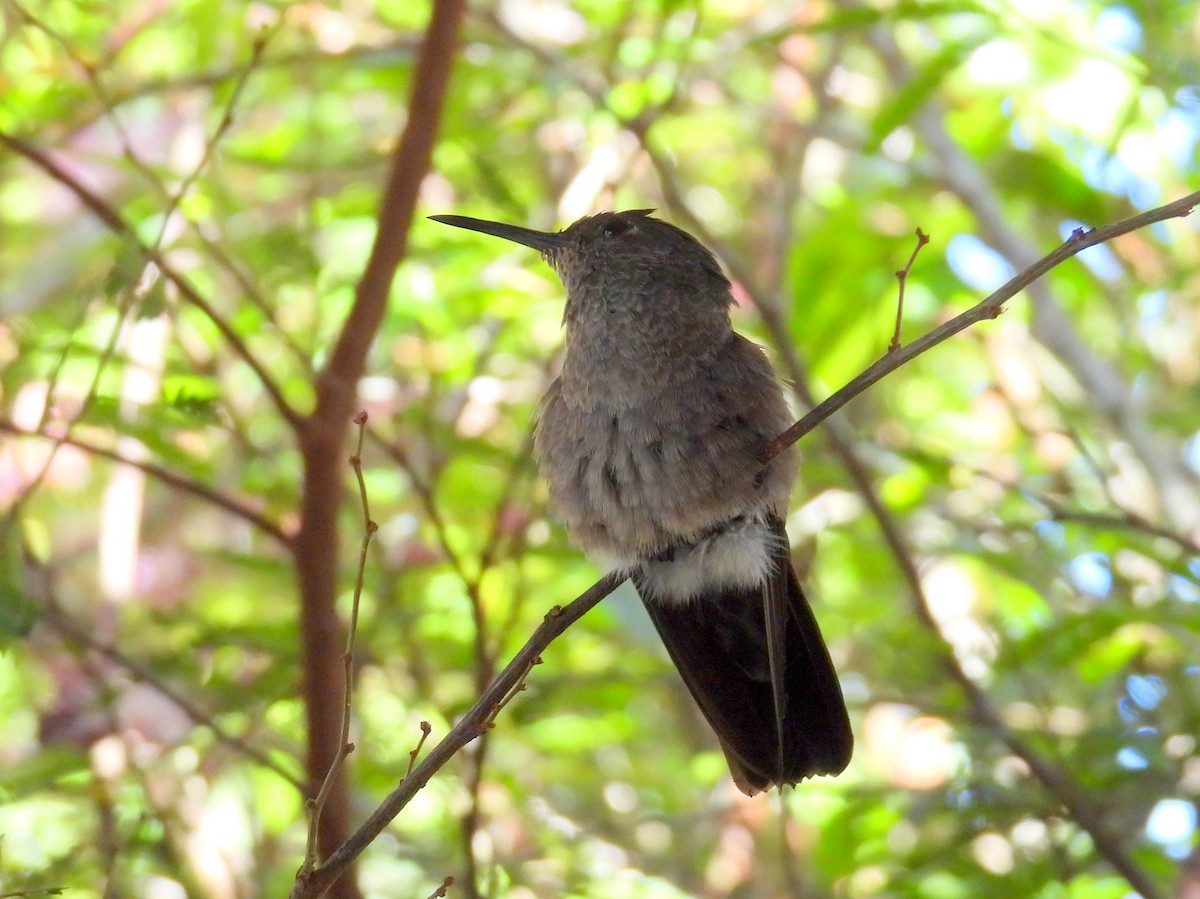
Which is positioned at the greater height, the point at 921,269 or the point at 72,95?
the point at 72,95

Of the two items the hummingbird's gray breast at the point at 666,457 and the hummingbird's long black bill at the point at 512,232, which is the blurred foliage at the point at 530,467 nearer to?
the hummingbird's long black bill at the point at 512,232

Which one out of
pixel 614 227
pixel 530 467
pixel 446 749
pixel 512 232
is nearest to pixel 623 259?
pixel 614 227

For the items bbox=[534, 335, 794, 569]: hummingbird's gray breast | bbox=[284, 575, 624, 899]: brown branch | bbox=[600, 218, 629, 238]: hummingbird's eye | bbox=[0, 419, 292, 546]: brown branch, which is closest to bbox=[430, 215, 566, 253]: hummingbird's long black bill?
bbox=[600, 218, 629, 238]: hummingbird's eye

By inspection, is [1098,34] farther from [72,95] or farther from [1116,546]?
[72,95]

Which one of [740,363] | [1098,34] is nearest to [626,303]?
[740,363]

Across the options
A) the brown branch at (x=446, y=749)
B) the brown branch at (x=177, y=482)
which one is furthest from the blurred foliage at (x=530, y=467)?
the brown branch at (x=446, y=749)

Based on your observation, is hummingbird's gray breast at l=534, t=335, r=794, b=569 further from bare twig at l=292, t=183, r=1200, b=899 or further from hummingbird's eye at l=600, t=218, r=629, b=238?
hummingbird's eye at l=600, t=218, r=629, b=238

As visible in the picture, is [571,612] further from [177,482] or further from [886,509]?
[886,509]
